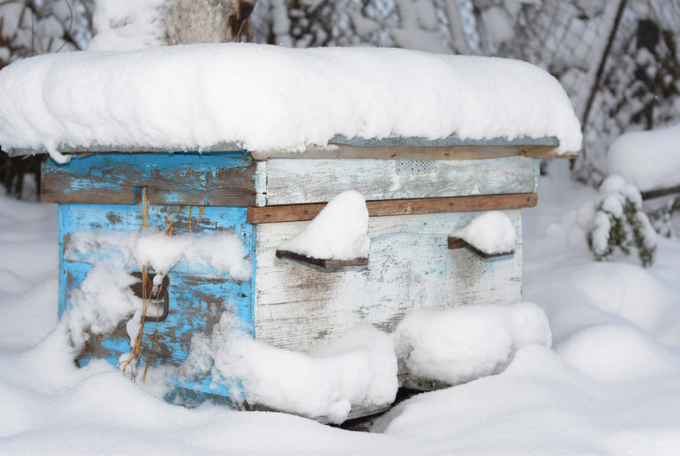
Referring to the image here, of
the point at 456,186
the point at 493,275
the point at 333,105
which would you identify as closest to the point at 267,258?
the point at 333,105

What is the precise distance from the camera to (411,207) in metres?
2.45

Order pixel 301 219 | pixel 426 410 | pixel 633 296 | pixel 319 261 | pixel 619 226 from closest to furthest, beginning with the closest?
pixel 319 261 → pixel 301 219 → pixel 426 410 → pixel 633 296 → pixel 619 226

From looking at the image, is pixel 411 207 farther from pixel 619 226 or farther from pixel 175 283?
pixel 619 226

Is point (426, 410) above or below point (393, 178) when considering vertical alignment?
below

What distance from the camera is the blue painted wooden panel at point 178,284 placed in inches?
83.5

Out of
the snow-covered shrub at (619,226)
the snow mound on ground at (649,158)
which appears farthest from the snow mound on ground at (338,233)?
the snow mound on ground at (649,158)

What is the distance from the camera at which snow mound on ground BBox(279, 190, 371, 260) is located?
81.2 inches

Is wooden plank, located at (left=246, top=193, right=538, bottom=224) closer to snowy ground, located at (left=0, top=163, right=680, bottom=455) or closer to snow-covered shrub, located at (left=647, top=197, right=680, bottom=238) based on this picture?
snowy ground, located at (left=0, top=163, right=680, bottom=455)

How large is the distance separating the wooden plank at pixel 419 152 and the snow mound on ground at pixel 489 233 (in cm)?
25

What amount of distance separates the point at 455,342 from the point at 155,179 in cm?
121

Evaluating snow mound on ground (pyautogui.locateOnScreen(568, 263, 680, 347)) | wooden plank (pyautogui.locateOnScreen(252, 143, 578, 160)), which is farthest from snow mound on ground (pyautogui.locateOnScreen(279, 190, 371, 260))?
snow mound on ground (pyautogui.locateOnScreen(568, 263, 680, 347))

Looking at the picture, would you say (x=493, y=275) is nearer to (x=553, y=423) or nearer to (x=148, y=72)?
(x=553, y=423)

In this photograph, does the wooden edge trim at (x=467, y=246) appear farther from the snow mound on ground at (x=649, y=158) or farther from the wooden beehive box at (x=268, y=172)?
the snow mound on ground at (x=649, y=158)

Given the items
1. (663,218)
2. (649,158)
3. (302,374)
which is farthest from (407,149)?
(663,218)
